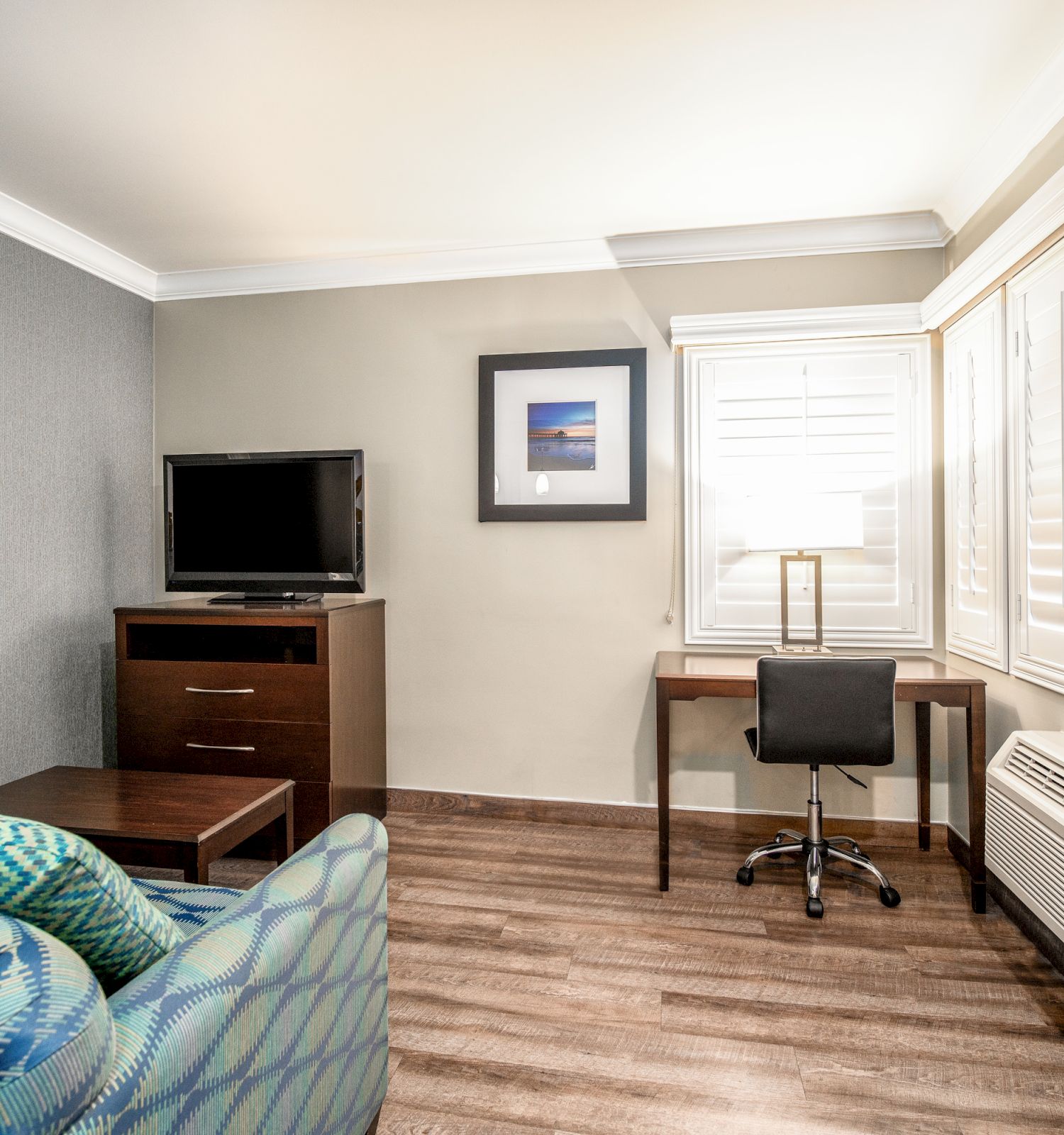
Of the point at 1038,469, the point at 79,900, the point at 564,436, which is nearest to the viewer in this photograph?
the point at 79,900

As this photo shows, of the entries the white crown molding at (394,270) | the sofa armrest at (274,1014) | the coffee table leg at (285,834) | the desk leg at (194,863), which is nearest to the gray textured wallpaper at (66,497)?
the white crown molding at (394,270)

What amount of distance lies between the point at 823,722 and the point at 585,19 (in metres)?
2.09

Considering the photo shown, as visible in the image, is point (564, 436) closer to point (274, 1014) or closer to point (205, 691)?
point (205, 691)

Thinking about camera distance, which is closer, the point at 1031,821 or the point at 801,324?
the point at 1031,821

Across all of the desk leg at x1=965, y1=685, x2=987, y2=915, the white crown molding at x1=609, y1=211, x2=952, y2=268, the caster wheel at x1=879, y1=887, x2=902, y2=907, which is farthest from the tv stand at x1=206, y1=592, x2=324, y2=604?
the desk leg at x1=965, y1=685, x2=987, y2=915

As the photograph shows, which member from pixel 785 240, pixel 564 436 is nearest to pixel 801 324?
pixel 785 240

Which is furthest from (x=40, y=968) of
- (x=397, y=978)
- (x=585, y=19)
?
(x=585, y=19)

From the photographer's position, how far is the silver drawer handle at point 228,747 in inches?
114

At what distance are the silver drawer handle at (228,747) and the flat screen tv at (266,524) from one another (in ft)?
1.95

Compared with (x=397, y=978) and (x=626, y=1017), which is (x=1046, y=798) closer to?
(x=626, y=1017)

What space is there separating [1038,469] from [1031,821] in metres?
1.01

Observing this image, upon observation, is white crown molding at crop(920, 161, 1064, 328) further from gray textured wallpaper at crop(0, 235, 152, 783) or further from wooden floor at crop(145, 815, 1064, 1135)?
gray textured wallpaper at crop(0, 235, 152, 783)

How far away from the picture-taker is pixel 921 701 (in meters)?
2.57

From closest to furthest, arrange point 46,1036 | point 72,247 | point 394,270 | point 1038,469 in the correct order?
point 46,1036
point 1038,469
point 72,247
point 394,270
